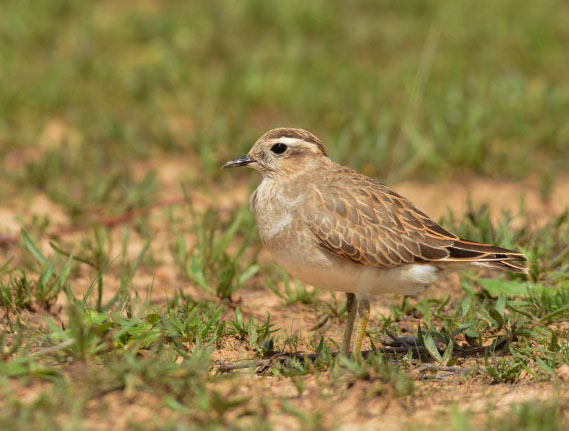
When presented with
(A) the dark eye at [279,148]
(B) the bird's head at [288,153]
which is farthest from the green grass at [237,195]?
(A) the dark eye at [279,148]

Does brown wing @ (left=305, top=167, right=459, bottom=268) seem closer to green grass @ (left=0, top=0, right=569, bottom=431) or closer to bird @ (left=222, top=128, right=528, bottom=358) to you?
bird @ (left=222, top=128, right=528, bottom=358)

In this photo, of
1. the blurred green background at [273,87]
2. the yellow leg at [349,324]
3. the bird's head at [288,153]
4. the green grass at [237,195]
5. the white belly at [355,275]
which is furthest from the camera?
the blurred green background at [273,87]

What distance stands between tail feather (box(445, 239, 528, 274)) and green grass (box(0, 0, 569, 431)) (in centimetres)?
42

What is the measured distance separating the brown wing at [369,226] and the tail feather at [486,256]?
0.19ft

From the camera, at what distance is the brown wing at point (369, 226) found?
5.43 m

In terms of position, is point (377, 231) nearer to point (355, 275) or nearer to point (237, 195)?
point (355, 275)

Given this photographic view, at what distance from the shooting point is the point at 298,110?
953 centimetres

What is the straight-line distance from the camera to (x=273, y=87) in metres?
9.88

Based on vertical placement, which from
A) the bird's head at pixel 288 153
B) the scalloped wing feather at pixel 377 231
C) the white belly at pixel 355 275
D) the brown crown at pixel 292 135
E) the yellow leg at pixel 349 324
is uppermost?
the brown crown at pixel 292 135

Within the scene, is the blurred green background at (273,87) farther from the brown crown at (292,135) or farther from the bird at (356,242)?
the bird at (356,242)

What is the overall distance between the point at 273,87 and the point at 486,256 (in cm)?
481

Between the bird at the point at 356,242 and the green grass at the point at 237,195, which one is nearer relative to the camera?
the green grass at the point at 237,195

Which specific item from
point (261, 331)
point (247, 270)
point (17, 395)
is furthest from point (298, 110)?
point (17, 395)

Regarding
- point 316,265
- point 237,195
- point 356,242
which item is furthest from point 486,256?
point 237,195
